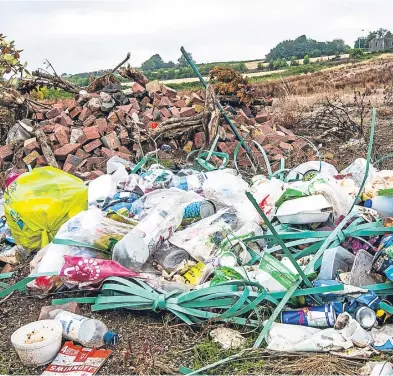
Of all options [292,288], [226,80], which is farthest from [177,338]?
[226,80]

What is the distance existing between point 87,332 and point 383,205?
6.65 feet

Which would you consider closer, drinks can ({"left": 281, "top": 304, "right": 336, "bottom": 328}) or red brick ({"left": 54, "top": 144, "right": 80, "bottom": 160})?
drinks can ({"left": 281, "top": 304, "right": 336, "bottom": 328})

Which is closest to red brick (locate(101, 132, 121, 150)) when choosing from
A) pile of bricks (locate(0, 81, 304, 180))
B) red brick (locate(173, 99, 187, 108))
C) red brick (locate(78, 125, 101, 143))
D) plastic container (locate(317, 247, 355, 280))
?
pile of bricks (locate(0, 81, 304, 180))

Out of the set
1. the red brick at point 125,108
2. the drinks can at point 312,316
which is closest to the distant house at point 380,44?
the red brick at point 125,108

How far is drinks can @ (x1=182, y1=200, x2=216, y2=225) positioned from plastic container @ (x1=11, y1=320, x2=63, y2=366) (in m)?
1.21

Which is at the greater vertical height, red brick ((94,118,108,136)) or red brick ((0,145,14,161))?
red brick ((94,118,108,136))

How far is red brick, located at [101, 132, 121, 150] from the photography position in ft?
19.3

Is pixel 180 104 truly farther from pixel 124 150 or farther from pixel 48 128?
pixel 48 128

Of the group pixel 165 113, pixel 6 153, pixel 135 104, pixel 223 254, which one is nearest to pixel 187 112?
pixel 165 113

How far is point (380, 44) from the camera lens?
51.3m

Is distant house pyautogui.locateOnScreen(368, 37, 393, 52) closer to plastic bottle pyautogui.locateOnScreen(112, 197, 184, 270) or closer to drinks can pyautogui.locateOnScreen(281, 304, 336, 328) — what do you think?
plastic bottle pyautogui.locateOnScreen(112, 197, 184, 270)

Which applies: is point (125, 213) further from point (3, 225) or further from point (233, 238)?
point (3, 225)

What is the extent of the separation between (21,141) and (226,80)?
3.22 meters

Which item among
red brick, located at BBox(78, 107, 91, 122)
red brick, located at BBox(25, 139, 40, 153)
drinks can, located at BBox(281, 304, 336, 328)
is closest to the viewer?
drinks can, located at BBox(281, 304, 336, 328)
